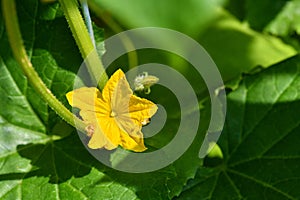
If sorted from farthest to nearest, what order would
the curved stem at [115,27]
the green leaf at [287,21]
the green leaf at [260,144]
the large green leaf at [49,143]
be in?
the green leaf at [287,21] < the curved stem at [115,27] < the green leaf at [260,144] < the large green leaf at [49,143]

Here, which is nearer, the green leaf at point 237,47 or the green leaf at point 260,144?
the green leaf at point 260,144

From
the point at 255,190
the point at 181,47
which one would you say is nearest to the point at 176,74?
the point at 181,47

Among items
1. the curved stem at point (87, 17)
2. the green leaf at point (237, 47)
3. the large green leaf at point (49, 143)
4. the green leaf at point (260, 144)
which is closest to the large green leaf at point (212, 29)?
the green leaf at point (237, 47)

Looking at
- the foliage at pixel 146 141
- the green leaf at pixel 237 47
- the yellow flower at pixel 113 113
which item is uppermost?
the yellow flower at pixel 113 113

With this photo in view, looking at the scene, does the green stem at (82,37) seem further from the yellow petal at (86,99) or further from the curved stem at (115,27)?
the curved stem at (115,27)

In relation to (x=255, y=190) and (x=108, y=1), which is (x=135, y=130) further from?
(x=108, y=1)

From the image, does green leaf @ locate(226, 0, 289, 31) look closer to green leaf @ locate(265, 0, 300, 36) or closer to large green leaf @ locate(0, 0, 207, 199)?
green leaf @ locate(265, 0, 300, 36)

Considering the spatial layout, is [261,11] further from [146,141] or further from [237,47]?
[146,141]

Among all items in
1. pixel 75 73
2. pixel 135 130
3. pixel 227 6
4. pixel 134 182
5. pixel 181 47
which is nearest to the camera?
pixel 135 130
